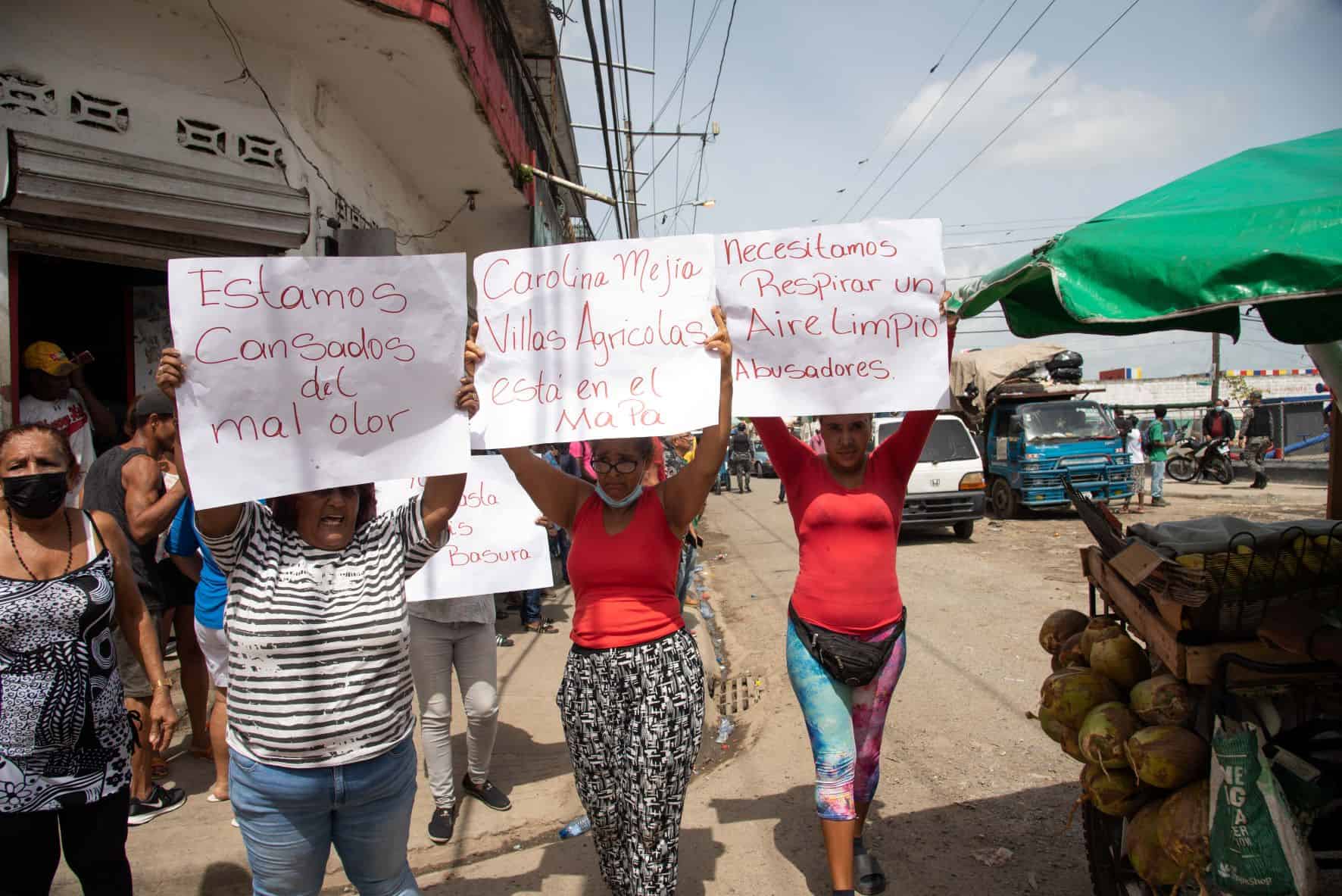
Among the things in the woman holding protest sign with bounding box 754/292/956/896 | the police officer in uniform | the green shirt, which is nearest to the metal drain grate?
the woman holding protest sign with bounding box 754/292/956/896

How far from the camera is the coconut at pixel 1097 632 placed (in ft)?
9.27

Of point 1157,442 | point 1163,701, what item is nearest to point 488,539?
point 1163,701

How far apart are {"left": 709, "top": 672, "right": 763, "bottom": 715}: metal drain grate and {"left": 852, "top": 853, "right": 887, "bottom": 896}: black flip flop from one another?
237 cm

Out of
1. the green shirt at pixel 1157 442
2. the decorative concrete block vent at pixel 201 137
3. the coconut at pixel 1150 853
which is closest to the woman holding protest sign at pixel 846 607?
the coconut at pixel 1150 853

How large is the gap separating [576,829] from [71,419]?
157 inches

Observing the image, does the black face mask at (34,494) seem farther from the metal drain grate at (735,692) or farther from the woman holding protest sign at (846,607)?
the metal drain grate at (735,692)

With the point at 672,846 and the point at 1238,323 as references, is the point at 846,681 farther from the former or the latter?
the point at 1238,323

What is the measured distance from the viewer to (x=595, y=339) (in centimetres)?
264

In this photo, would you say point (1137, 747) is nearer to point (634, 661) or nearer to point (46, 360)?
point (634, 661)

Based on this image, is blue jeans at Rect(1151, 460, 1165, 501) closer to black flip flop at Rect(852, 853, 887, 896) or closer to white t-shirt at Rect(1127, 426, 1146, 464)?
white t-shirt at Rect(1127, 426, 1146, 464)

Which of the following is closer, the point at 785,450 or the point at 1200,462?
the point at 785,450

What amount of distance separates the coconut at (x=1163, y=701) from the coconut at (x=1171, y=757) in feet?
0.17

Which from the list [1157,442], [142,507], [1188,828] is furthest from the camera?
[1157,442]

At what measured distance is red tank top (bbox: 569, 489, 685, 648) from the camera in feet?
8.51
